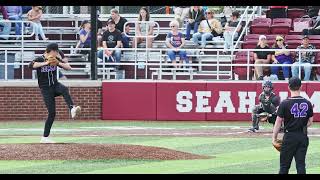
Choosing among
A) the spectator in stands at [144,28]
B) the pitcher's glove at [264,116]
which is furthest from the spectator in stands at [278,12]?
the pitcher's glove at [264,116]

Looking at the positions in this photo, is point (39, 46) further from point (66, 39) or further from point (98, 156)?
→ point (98, 156)

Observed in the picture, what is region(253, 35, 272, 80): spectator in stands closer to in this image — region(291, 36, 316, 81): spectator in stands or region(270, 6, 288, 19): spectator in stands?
region(291, 36, 316, 81): spectator in stands

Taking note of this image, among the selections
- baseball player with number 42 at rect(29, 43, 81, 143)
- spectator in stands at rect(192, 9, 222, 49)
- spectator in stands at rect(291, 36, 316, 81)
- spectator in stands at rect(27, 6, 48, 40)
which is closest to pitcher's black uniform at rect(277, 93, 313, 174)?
baseball player with number 42 at rect(29, 43, 81, 143)

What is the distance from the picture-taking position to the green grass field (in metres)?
13.9

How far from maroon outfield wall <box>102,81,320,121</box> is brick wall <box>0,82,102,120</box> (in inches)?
12.1

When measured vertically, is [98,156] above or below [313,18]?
below

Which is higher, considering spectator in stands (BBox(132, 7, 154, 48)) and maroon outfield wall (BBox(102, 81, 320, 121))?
spectator in stands (BBox(132, 7, 154, 48))

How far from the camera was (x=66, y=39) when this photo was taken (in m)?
27.5

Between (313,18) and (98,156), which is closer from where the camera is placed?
(98,156)

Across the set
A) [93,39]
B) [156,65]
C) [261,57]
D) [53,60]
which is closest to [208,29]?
[156,65]

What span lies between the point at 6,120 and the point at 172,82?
14.1 feet

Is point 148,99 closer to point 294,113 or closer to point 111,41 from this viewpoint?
point 111,41

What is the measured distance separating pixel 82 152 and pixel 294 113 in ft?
15.8

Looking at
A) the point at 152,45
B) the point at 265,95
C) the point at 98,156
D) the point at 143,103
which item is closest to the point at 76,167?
the point at 98,156
